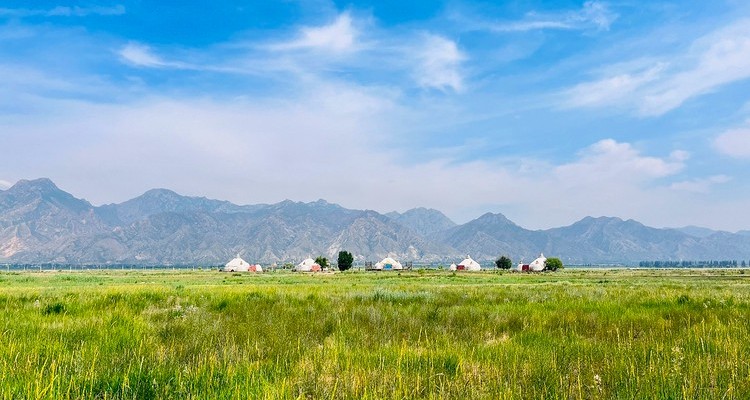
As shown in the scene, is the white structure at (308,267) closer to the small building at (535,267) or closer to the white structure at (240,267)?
the white structure at (240,267)

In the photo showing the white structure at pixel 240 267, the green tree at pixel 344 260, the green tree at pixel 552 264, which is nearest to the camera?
the green tree at pixel 344 260

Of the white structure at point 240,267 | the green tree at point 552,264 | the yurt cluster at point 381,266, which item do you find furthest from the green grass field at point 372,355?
the white structure at point 240,267

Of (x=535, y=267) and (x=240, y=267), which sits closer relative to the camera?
(x=535, y=267)

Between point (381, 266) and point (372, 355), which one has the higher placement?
point (372, 355)

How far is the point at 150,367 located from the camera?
656 cm

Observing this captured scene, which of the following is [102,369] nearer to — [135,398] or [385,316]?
[135,398]

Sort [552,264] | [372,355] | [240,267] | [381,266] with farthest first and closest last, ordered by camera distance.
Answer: [381,266] < [240,267] < [552,264] < [372,355]

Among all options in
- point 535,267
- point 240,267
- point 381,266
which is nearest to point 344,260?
point 381,266

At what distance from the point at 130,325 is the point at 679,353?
1091 centimetres

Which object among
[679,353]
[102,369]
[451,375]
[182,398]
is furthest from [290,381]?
[679,353]

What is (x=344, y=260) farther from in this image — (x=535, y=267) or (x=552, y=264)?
(x=552, y=264)

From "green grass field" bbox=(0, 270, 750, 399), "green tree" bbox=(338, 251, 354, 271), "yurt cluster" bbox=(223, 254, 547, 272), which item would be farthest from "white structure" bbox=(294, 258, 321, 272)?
"green grass field" bbox=(0, 270, 750, 399)

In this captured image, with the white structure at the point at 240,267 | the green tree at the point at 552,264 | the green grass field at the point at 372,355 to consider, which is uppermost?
the green grass field at the point at 372,355

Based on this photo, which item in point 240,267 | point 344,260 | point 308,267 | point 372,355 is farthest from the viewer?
point 240,267
